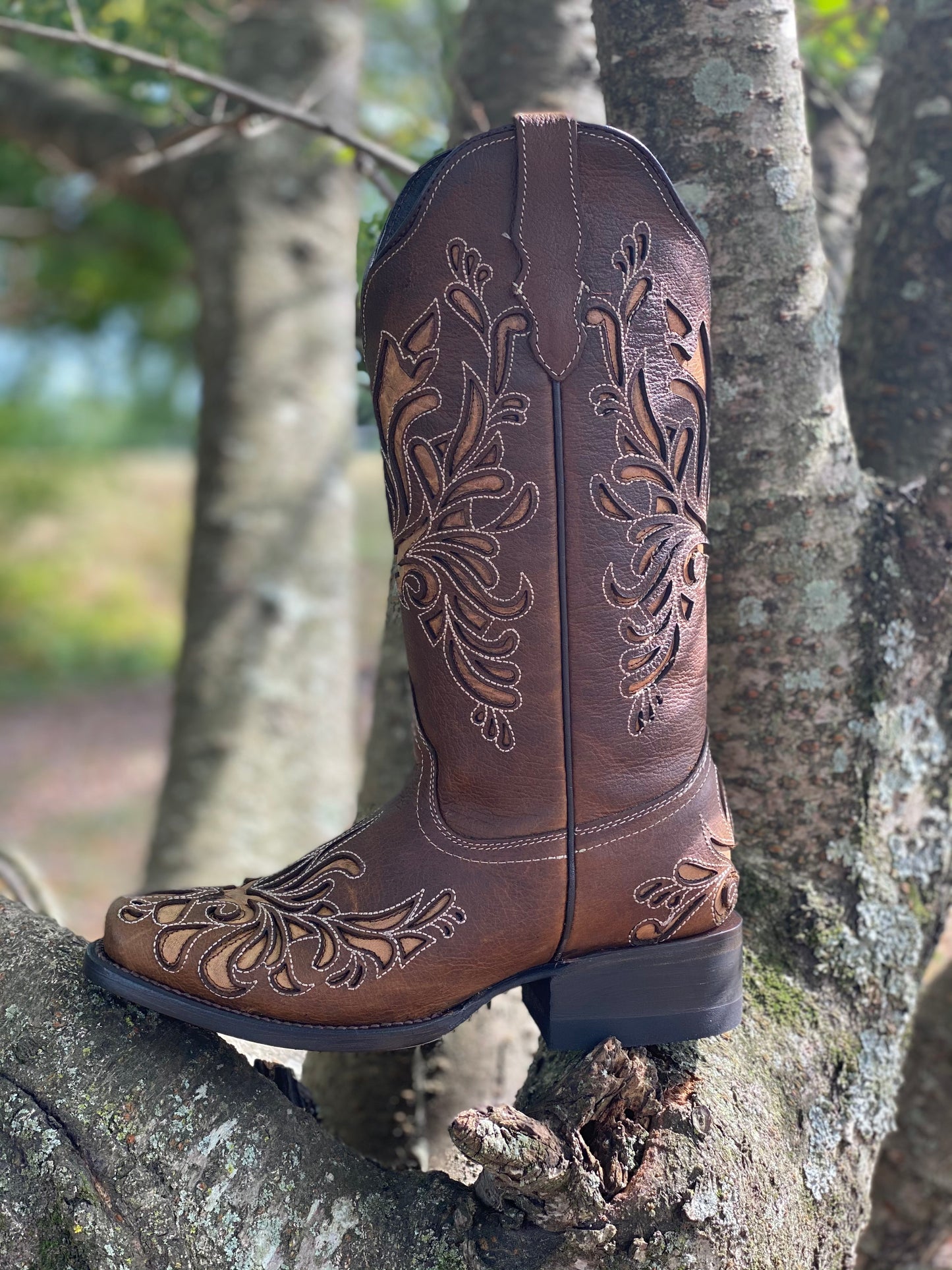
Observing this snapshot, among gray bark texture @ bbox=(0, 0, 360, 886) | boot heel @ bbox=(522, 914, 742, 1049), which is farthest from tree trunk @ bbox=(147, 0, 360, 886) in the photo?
boot heel @ bbox=(522, 914, 742, 1049)

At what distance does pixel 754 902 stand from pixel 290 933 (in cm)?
65

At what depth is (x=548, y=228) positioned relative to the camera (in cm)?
110

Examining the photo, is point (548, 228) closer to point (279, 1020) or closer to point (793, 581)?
point (793, 581)

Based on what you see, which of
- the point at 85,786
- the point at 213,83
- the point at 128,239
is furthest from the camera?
the point at 128,239

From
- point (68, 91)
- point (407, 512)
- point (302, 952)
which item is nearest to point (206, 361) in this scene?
point (68, 91)

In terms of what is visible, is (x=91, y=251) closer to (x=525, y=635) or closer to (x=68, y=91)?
(x=68, y=91)

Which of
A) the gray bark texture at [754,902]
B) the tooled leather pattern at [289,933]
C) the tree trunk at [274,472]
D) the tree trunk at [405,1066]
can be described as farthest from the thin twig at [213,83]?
the tree trunk at [274,472]

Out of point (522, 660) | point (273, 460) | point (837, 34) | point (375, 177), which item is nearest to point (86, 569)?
point (273, 460)

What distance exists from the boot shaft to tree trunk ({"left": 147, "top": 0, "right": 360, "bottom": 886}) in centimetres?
202

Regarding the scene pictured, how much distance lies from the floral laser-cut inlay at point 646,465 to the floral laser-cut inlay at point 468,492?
9 centimetres

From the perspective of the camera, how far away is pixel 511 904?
3.69 feet

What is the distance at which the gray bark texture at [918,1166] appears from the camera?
186 centimetres

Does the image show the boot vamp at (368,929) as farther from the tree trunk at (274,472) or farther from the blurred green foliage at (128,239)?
the tree trunk at (274,472)

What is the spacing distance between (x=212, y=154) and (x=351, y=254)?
1.86 ft
